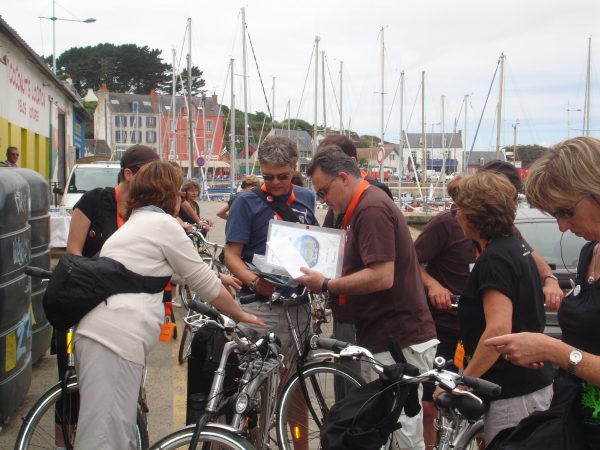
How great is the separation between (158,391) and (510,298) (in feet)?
13.7

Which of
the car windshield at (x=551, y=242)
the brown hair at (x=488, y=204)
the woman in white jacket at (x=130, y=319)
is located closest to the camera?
the woman in white jacket at (x=130, y=319)

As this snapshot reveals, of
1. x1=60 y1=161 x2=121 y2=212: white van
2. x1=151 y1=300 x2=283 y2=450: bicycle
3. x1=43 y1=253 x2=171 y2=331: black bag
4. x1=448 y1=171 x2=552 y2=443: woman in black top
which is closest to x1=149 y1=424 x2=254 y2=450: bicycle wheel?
x1=151 y1=300 x2=283 y2=450: bicycle

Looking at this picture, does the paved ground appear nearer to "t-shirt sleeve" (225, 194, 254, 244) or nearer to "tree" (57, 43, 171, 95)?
"t-shirt sleeve" (225, 194, 254, 244)

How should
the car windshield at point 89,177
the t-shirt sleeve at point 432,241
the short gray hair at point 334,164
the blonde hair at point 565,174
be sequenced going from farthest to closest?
the car windshield at point 89,177 → the t-shirt sleeve at point 432,241 → the short gray hair at point 334,164 → the blonde hair at point 565,174

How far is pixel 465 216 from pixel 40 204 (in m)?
4.54

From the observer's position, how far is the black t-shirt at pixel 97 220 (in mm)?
4406

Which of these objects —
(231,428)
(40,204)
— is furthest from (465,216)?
(40,204)

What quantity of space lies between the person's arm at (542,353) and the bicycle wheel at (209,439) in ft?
4.38

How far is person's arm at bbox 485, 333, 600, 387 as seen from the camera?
7.33ft

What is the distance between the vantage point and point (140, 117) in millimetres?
108562

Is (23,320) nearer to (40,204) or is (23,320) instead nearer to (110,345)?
(40,204)

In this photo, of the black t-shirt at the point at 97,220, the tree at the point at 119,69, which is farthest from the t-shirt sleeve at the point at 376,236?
the tree at the point at 119,69

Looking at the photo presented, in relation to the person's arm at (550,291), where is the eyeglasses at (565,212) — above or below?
above

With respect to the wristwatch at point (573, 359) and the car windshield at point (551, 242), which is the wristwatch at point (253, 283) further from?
the car windshield at point (551, 242)
